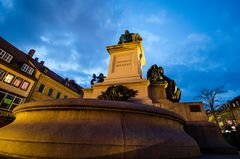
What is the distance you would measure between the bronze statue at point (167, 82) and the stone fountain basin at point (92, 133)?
12.0ft

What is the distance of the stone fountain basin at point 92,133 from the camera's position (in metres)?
1.65

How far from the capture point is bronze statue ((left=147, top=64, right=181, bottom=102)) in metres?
5.86

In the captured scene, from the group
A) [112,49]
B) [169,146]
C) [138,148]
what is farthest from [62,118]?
[112,49]

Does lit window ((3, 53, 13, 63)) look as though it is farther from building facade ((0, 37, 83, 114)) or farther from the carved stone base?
the carved stone base

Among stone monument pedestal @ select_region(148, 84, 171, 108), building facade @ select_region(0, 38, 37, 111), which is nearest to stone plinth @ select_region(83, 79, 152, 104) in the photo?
stone monument pedestal @ select_region(148, 84, 171, 108)

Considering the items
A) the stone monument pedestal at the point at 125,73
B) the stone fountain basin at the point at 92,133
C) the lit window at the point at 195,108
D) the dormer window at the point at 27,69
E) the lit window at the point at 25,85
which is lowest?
the stone fountain basin at the point at 92,133

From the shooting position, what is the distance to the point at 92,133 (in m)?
1.79

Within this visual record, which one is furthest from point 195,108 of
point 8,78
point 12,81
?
point 12,81

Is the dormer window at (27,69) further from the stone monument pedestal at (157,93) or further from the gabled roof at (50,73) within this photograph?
the stone monument pedestal at (157,93)

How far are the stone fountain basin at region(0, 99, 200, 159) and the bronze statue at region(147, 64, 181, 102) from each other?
365 centimetres

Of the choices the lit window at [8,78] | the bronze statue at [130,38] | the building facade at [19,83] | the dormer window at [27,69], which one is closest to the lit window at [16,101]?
the building facade at [19,83]

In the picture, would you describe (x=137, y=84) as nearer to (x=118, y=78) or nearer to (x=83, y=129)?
(x=118, y=78)

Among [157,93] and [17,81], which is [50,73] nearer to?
[17,81]

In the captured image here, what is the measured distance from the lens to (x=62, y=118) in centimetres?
210
